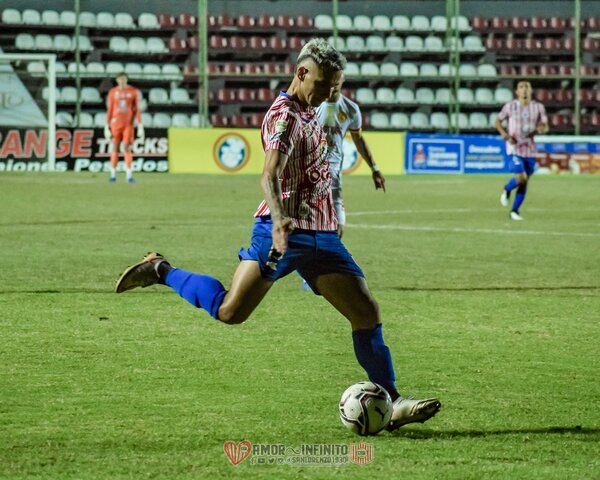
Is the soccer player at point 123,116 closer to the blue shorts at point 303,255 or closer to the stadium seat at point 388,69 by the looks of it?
the stadium seat at point 388,69

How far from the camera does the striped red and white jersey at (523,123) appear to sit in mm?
19078

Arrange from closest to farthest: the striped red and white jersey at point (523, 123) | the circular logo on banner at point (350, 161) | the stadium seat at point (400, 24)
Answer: the striped red and white jersey at point (523, 123) < the circular logo on banner at point (350, 161) < the stadium seat at point (400, 24)

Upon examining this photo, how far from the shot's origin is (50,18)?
116ft

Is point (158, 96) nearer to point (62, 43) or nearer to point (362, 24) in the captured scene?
point (62, 43)

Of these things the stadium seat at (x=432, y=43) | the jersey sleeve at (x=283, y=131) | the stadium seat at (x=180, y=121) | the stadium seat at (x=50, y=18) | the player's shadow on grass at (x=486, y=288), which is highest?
the stadium seat at (x=50, y=18)

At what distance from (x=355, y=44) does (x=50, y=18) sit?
9264 mm

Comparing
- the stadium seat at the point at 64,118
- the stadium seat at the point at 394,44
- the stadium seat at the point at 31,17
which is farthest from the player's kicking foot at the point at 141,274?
the stadium seat at the point at 394,44

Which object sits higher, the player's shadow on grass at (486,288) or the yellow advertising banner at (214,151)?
the yellow advertising banner at (214,151)

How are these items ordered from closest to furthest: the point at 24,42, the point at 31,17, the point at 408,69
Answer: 1. the point at 24,42
2. the point at 31,17
3. the point at 408,69

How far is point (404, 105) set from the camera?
121 feet

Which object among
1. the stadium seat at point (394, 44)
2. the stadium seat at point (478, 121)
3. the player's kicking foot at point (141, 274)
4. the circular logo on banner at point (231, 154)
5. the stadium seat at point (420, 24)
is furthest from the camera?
the stadium seat at point (420, 24)

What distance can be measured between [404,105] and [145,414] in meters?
32.2

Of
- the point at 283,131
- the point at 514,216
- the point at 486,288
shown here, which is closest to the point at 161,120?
the point at 514,216

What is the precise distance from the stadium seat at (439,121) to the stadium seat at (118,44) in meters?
9.27
